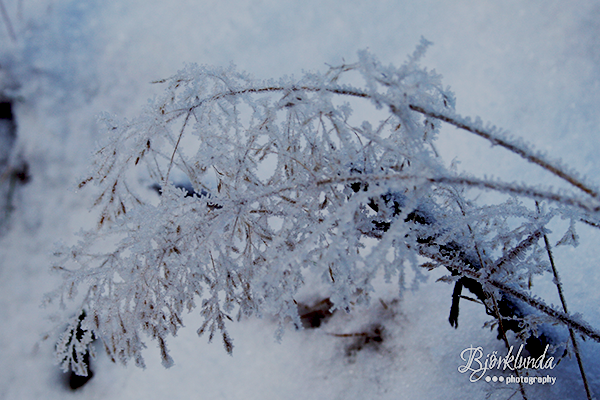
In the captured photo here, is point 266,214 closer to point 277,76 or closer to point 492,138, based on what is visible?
point 492,138

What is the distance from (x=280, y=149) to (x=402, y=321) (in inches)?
39.8

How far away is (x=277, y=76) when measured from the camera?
7.35 feet

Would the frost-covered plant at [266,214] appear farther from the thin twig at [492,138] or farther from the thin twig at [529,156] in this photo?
the thin twig at [529,156]

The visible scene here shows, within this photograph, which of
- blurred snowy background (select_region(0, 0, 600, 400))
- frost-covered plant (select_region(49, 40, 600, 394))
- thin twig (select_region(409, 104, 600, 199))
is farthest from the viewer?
blurred snowy background (select_region(0, 0, 600, 400))

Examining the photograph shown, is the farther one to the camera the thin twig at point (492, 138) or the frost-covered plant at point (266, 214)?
the frost-covered plant at point (266, 214)

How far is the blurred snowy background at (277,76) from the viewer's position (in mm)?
1378

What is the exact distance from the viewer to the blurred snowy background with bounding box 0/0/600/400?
4.52 feet

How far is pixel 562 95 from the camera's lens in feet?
5.75

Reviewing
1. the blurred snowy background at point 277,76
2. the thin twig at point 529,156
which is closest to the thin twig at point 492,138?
the thin twig at point 529,156

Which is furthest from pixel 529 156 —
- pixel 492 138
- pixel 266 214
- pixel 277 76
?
pixel 277 76

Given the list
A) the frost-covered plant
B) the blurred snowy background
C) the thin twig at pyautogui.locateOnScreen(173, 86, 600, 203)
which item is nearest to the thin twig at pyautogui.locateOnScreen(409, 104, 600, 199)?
the thin twig at pyautogui.locateOnScreen(173, 86, 600, 203)

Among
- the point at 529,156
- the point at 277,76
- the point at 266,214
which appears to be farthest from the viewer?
the point at 277,76

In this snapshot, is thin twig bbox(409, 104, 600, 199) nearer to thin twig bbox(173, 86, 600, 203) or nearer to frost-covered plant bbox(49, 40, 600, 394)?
thin twig bbox(173, 86, 600, 203)

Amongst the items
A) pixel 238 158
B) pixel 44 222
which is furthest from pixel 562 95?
pixel 44 222
